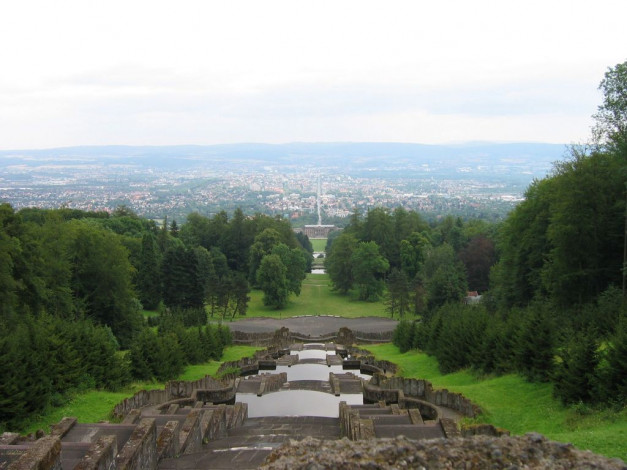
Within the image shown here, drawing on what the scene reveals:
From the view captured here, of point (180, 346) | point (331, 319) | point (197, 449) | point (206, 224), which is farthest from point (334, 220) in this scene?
point (197, 449)

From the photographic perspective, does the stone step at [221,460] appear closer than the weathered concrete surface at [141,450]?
No

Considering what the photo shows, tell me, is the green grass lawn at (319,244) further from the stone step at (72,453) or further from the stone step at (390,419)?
the stone step at (72,453)

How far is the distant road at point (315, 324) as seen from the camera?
45156mm

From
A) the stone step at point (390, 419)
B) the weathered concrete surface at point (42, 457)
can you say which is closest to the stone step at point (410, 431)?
the stone step at point (390, 419)

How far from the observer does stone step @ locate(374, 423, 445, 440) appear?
11734 mm

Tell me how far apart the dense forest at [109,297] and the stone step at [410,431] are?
9006mm

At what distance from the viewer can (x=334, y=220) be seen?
178 metres

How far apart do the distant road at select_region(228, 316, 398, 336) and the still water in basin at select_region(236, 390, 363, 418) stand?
21739mm

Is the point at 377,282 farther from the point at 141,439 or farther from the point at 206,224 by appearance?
the point at 141,439

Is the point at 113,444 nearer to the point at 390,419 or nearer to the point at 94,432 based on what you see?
the point at 94,432

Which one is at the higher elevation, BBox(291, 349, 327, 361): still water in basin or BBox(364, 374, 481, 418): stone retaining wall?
BBox(364, 374, 481, 418): stone retaining wall

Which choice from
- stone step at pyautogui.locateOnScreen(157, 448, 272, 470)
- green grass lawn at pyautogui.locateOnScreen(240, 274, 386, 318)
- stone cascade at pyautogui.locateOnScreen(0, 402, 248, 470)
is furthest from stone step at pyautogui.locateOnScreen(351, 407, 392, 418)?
green grass lawn at pyautogui.locateOnScreen(240, 274, 386, 318)

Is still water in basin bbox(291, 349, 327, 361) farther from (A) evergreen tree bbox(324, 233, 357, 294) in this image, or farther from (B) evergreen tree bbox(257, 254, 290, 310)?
(A) evergreen tree bbox(324, 233, 357, 294)

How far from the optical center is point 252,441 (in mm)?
12758
